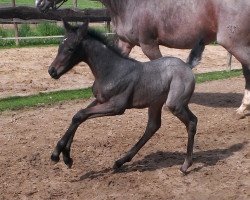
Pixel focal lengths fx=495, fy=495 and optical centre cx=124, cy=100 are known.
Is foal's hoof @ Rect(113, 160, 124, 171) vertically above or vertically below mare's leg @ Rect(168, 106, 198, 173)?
below

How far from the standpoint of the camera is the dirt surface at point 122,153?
494 centimetres

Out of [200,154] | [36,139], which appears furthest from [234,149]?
[36,139]

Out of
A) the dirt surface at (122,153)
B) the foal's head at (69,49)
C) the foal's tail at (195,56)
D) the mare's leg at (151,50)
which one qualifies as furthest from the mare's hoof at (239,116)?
the foal's head at (69,49)

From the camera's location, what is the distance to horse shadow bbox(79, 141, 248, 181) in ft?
17.8

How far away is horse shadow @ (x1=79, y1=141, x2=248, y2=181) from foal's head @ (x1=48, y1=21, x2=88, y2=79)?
1181 millimetres

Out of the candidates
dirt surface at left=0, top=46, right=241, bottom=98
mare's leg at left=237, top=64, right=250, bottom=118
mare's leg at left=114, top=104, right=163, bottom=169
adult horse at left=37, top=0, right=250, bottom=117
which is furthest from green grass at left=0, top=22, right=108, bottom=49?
mare's leg at left=114, top=104, right=163, bottom=169

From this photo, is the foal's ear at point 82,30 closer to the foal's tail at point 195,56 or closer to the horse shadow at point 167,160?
the foal's tail at point 195,56

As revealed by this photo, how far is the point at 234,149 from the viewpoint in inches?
242

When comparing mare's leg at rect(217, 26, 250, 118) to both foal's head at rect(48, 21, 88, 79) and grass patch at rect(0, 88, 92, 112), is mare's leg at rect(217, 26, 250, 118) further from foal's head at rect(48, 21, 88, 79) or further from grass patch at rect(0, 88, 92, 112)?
grass patch at rect(0, 88, 92, 112)

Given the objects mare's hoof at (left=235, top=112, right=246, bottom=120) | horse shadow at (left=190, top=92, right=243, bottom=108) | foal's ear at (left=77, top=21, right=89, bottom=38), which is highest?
foal's ear at (left=77, top=21, right=89, bottom=38)

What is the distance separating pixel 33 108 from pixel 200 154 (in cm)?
329

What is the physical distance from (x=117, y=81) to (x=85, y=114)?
479mm

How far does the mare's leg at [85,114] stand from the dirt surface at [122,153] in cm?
39

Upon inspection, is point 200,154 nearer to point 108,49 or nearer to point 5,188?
point 108,49
